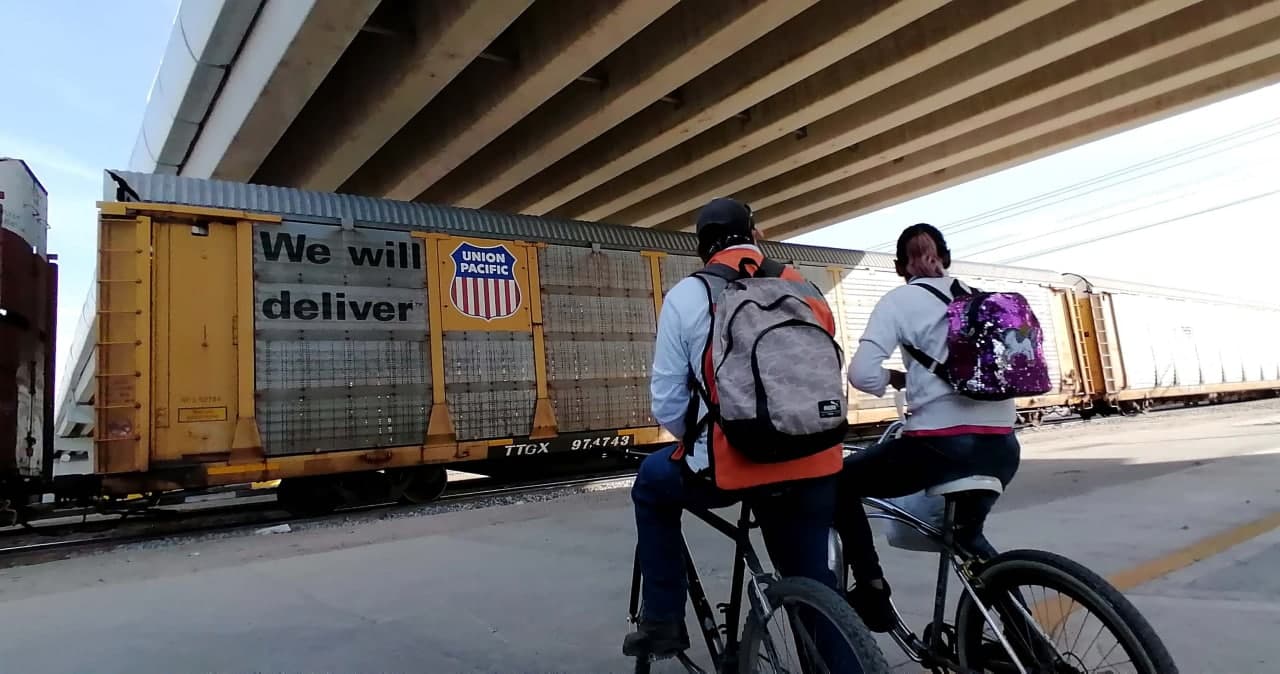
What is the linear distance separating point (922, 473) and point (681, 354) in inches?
34.0

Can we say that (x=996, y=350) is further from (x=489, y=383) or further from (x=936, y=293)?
(x=489, y=383)

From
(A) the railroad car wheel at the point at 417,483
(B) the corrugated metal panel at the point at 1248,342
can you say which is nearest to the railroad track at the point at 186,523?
(A) the railroad car wheel at the point at 417,483

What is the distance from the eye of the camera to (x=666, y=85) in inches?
421

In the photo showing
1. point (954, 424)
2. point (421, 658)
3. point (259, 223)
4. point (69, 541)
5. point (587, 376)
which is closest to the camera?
point (954, 424)

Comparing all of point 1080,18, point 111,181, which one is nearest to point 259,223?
point 111,181

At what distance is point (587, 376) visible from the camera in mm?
9109

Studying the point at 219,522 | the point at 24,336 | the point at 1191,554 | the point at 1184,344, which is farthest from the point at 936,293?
the point at 1184,344

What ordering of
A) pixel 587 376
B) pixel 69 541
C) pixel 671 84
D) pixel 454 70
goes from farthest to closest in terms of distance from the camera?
pixel 671 84
pixel 454 70
pixel 587 376
pixel 69 541

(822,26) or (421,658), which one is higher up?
(822,26)

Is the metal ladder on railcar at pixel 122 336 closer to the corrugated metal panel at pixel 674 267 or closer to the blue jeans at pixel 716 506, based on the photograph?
the corrugated metal panel at pixel 674 267

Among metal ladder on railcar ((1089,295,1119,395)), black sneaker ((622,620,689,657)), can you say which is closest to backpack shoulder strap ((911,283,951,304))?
black sneaker ((622,620,689,657))

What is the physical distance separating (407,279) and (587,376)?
2.48 meters

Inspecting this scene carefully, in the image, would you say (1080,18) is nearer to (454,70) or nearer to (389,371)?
(454,70)

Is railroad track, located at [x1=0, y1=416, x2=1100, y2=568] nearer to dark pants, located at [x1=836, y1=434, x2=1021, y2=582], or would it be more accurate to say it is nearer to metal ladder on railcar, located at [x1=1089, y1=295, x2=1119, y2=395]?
dark pants, located at [x1=836, y1=434, x2=1021, y2=582]
